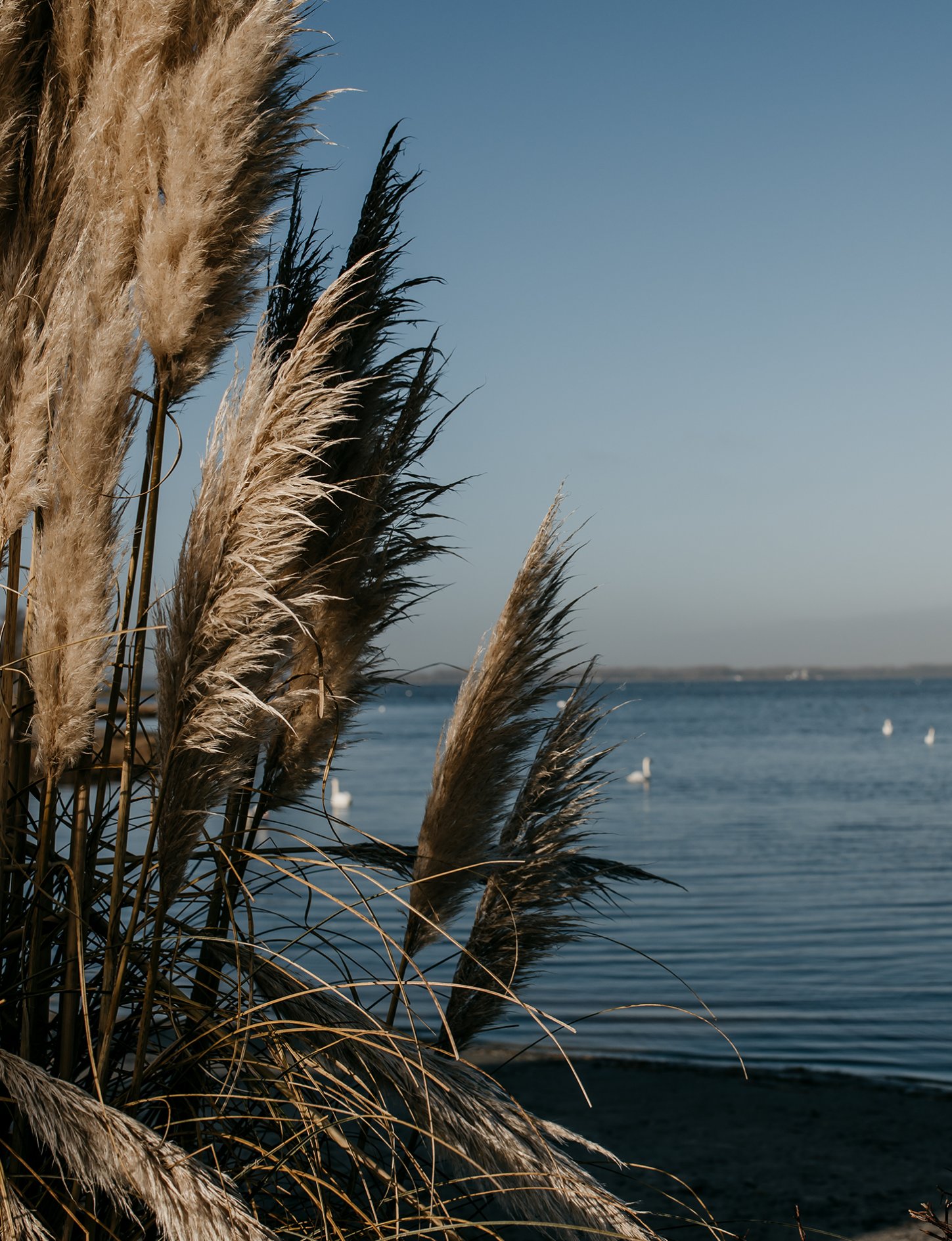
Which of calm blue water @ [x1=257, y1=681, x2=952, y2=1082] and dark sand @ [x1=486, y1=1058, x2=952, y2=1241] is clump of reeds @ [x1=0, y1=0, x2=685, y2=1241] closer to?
calm blue water @ [x1=257, y1=681, x2=952, y2=1082]

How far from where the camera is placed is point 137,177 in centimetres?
186

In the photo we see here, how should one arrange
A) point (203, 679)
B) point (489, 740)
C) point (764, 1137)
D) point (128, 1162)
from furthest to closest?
point (764, 1137) < point (489, 740) < point (203, 679) < point (128, 1162)

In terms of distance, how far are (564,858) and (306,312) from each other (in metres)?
1.35

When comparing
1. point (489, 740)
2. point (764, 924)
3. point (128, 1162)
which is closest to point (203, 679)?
point (128, 1162)

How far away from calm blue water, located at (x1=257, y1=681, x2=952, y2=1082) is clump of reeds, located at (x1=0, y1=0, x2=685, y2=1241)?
11.2 inches

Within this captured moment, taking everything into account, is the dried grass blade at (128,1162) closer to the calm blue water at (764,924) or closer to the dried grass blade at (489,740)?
the calm blue water at (764,924)

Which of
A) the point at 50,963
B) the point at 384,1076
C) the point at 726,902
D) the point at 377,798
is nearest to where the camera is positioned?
the point at 384,1076

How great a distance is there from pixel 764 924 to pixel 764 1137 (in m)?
5.10

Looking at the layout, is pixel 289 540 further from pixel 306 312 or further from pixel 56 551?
pixel 306 312

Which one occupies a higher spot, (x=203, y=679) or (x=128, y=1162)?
(x=203, y=679)

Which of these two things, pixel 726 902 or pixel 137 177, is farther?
pixel 726 902

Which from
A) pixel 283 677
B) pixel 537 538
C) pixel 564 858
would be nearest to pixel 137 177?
pixel 283 677

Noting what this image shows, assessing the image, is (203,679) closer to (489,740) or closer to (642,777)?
(489,740)

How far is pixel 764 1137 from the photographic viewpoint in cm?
490
